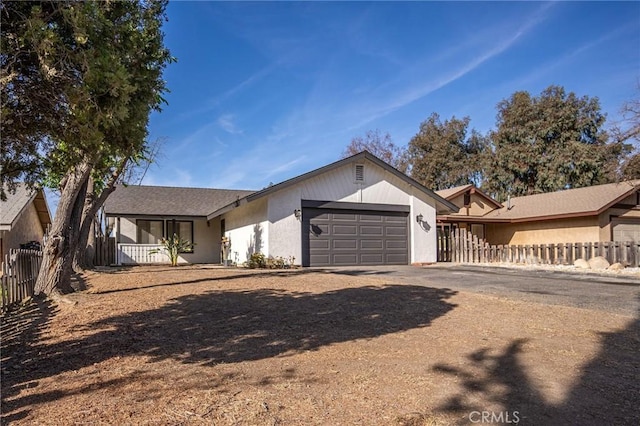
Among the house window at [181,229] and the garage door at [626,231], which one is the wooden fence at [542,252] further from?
the house window at [181,229]

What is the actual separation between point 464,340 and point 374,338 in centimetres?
107

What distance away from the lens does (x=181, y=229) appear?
903 inches

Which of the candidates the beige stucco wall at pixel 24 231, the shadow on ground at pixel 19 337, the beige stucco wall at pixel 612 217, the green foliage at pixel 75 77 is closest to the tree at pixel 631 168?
the beige stucco wall at pixel 612 217

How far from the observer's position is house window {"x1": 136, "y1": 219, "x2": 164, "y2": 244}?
2194 centimetres

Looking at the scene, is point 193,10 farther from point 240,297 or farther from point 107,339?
point 107,339

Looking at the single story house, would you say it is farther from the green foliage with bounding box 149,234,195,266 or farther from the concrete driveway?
the concrete driveway

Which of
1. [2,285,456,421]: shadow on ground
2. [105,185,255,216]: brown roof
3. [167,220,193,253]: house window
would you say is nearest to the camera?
[2,285,456,421]: shadow on ground

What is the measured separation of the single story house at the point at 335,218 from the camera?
16.4 metres

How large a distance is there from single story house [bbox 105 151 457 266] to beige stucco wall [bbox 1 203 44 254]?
15.3ft

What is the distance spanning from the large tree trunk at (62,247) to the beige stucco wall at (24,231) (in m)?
13.4

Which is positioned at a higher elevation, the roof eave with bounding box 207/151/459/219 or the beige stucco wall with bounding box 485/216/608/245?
the roof eave with bounding box 207/151/459/219

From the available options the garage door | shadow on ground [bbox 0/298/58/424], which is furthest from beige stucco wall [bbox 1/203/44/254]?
the garage door

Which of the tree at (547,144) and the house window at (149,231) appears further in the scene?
the tree at (547,144)

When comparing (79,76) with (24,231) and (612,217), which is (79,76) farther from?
(24,231)
